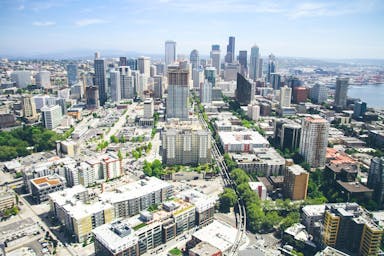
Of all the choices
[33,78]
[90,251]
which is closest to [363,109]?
[90,251]

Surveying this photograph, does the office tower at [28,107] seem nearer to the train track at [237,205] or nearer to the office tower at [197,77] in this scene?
the train track at [237,205]

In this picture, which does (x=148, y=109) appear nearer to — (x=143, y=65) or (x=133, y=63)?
(x=143, y=65)

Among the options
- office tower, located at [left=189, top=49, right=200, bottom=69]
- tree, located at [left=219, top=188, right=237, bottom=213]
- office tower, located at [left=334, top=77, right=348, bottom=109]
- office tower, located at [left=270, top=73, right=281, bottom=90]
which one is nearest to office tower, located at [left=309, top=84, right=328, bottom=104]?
office tower, located at [left=334, top=77, right=348, bottom=109]

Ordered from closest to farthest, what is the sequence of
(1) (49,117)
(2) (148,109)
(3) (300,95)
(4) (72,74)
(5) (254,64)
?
(1) (49,117), (2) (148,109), (3) (300,95), (4) (72,74), (5) (254,64)

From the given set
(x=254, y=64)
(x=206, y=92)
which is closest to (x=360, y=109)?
(x=206, y=92)

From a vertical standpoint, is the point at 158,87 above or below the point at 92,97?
above

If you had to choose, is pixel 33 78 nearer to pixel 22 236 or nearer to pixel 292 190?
pixel 22 236
